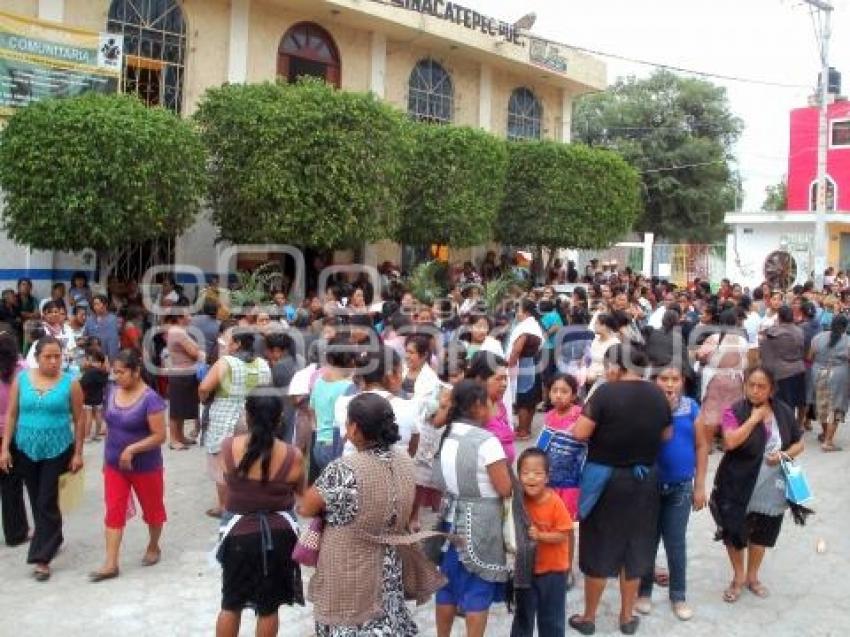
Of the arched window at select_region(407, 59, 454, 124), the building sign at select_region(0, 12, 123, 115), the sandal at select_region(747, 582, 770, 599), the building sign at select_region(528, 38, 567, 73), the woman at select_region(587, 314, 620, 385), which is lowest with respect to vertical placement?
the sandal at select_region(747, 582, 770, 599)

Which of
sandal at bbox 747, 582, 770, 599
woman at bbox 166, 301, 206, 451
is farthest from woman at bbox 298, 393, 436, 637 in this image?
woman at bbox 166, 301, 206, 451

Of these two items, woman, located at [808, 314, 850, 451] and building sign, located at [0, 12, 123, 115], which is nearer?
woman, located at [808, 314, 850, 451]

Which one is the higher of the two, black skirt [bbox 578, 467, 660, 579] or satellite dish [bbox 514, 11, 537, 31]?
satellite dish [bbox 514, 11, 537, 31]

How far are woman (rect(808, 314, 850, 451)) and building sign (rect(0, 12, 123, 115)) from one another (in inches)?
462

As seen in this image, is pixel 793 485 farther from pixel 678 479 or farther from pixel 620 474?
pixel 620 474

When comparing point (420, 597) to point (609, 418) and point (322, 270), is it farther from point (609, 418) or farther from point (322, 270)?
point (322, 270)

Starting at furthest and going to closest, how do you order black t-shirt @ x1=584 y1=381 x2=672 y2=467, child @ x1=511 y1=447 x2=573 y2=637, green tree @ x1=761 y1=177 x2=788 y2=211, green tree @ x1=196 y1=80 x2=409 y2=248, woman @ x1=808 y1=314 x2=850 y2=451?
green tree @ x1=761 y1=177 x2=788 y2=211 → green tree @ x1=196 y1=80 x2=409 y2=248 → woman @ x1=808 y1=314 x2=850 y2=451 → black t-shirt @ x1=584 y1=381 x2=672 y2=467 → child @ x1=511 y1=447 x2=573 y2=637

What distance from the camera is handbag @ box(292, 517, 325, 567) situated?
350 cm

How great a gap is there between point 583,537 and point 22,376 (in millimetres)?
3560

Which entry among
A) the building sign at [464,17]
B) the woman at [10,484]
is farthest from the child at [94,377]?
the building sign at [464,17]

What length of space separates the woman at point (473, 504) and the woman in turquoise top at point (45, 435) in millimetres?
2663

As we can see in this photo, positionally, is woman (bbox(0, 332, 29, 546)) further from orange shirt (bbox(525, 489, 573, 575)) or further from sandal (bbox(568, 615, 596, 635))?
sandal (bbox(568, 615, 596, 635))

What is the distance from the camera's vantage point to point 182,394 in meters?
8.35

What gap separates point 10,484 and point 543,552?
12.0ft
